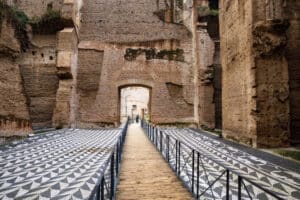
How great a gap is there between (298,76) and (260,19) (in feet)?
6.97

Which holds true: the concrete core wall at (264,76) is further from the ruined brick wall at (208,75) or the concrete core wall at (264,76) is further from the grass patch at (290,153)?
the ruined brick wall at (208,75)

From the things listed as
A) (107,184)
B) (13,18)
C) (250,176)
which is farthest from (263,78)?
(13,18)

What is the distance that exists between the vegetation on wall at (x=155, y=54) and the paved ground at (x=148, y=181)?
9.12 m

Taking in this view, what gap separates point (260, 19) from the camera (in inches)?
295

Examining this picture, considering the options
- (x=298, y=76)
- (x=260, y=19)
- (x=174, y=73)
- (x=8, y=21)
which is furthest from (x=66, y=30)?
(x=298, y=76)

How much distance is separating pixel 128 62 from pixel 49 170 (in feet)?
33.9


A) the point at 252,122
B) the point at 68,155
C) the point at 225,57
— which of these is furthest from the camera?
the point at 225,57

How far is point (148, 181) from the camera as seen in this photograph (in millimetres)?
4402

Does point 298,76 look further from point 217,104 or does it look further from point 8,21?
point 8,21

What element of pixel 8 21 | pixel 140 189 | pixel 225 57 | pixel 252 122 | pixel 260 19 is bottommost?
pixel 140 189

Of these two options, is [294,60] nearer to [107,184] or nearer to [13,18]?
[107,184]

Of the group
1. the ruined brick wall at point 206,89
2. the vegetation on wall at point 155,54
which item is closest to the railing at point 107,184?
the ruined brick wall at point 206,89

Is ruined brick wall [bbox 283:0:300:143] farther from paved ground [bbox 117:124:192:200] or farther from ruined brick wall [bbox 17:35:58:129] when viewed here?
ruined brick wall [bbox 17:35:58:129]

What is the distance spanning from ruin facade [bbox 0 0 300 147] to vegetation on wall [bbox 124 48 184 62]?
57mm
